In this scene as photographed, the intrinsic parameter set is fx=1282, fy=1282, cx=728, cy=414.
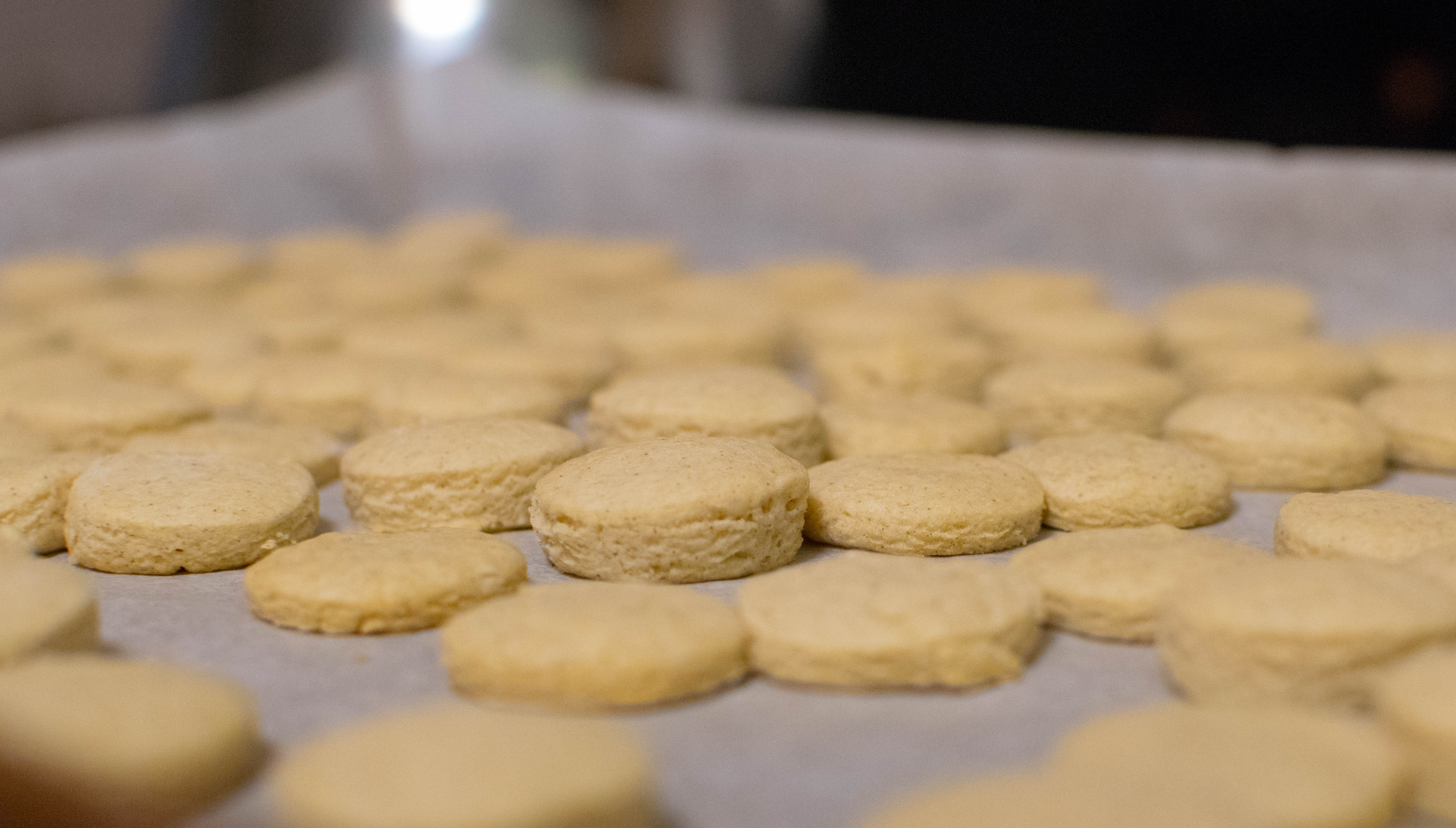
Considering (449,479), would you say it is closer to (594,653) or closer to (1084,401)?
(594,653)

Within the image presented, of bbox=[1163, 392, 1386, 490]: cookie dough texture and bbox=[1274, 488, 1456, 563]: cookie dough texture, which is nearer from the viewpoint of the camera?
bbox=[1274, 488, 1456, 563]: cookie dough texture

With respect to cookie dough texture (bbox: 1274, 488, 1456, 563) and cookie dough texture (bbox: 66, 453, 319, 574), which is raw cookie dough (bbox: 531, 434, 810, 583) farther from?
cookie dough texture (bbox: 1274, 488, 1456, 563)

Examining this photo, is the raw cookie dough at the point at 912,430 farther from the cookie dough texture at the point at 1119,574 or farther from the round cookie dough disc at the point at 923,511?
the cookie dough texture at the point at 1119,574

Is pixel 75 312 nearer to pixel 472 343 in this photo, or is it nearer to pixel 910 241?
pixel 472 343

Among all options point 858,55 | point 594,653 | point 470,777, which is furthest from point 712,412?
point 858,55

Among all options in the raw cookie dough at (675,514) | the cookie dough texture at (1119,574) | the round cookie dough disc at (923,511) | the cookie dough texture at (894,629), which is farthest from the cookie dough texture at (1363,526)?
the raw cookie dough at (675,514)

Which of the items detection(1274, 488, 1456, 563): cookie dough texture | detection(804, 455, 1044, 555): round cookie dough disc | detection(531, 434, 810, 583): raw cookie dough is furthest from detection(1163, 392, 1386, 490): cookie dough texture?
detection(531, 434, 810, 583): raw cookie dough

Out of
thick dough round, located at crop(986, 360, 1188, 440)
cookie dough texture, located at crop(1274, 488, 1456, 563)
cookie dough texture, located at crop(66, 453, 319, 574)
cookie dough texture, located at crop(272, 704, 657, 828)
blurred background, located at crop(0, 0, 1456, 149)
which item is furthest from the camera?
blurred background, located at crop(0, 0, 1456, 149)
